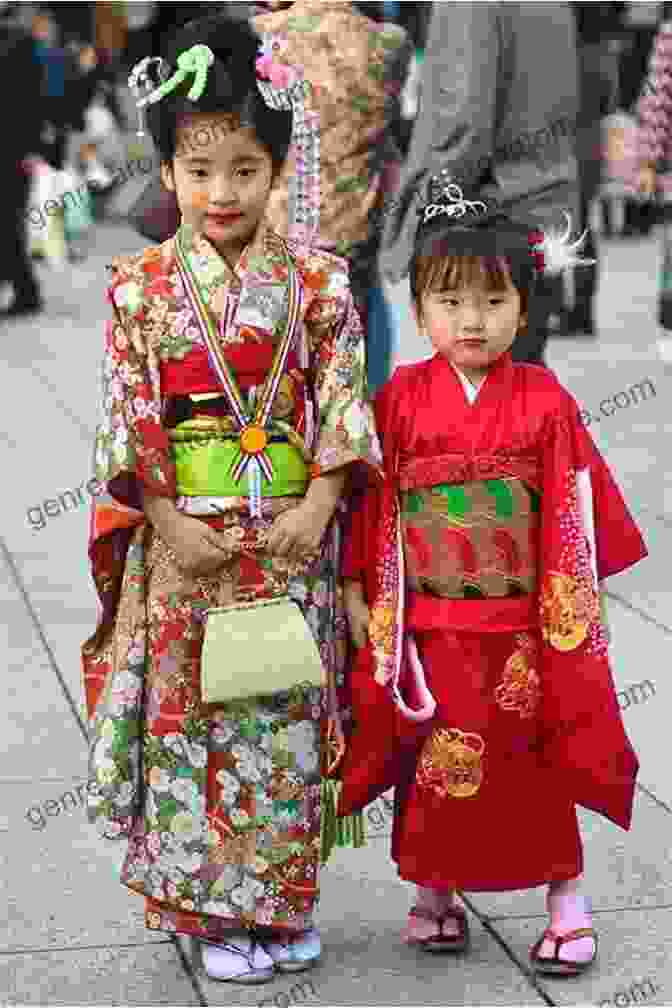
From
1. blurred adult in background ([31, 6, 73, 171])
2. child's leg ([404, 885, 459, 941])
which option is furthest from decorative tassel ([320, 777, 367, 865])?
blurred adult in background ([31, 6, 73, 171])

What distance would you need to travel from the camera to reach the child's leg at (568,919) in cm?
366

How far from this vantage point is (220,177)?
3.51 m

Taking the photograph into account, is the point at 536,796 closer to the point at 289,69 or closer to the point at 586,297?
the point at 289,69

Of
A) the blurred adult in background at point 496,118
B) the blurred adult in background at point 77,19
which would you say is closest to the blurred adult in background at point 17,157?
the blurred adult in background at point 77,19

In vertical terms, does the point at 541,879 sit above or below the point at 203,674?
below

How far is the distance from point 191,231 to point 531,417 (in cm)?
67

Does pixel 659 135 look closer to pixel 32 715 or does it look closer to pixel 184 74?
pixel 32 715

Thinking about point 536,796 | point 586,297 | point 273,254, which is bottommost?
point 586,297

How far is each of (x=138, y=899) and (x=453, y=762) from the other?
0.79m

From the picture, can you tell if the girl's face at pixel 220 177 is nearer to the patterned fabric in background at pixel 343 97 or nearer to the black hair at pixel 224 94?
the black hair at pixel 224 94

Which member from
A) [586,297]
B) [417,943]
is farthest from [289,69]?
[586,297]

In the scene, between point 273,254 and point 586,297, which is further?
point 586,297

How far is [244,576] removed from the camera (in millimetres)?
3580

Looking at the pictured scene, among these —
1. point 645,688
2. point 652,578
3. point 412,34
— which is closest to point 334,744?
point 645,688
